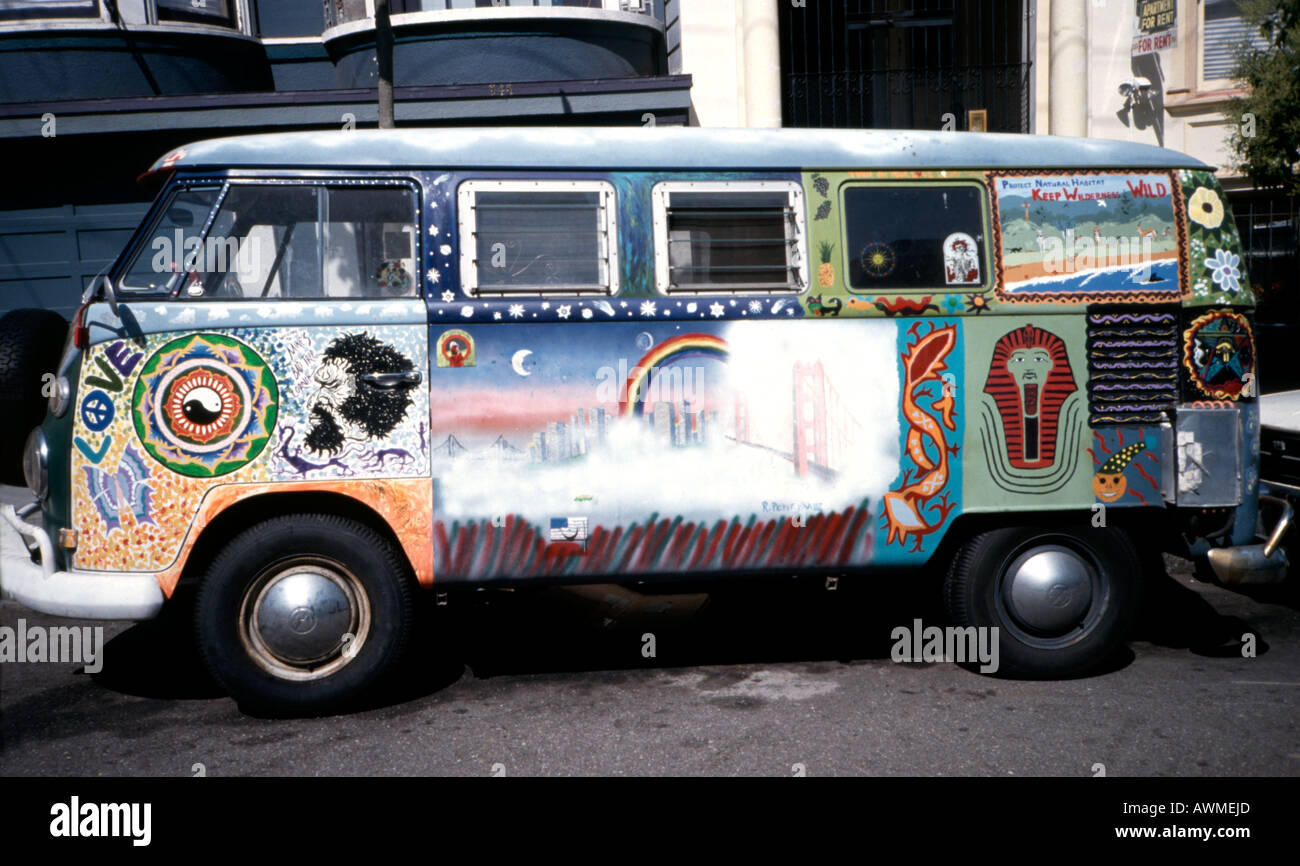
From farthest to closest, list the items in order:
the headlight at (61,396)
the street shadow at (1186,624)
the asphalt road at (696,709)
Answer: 1. the street shadow at (1186,624)
2. the headlight at (61,396)
3. the asphalt road at (696,709)

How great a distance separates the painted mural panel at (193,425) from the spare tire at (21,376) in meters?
1.03

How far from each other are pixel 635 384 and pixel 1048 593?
233 cm

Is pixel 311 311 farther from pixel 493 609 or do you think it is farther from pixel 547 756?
pixel 493 609

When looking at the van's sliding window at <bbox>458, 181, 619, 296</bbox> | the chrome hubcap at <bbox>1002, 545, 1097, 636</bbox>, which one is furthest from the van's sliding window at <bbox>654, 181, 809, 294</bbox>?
the chrome hubcap at <bbox>1002, 545, 1097, 636</bbox>

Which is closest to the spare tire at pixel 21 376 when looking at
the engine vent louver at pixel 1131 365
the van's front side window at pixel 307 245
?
the van's front side window at pixel 307 245

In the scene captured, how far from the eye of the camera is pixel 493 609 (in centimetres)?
673

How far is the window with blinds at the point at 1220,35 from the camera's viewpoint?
12.3 meters

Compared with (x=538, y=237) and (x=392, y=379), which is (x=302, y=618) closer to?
(x=392, y=379)

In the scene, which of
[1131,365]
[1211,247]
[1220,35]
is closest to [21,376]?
[1131,365]

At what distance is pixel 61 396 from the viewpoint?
4.60m

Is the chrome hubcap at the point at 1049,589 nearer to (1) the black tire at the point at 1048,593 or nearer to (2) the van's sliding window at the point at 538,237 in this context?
(1) the black tire at the point at 1048,593

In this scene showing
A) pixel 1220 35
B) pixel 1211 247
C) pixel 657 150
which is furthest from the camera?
pixel 1220 35

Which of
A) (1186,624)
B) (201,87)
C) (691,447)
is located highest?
(201,87)
